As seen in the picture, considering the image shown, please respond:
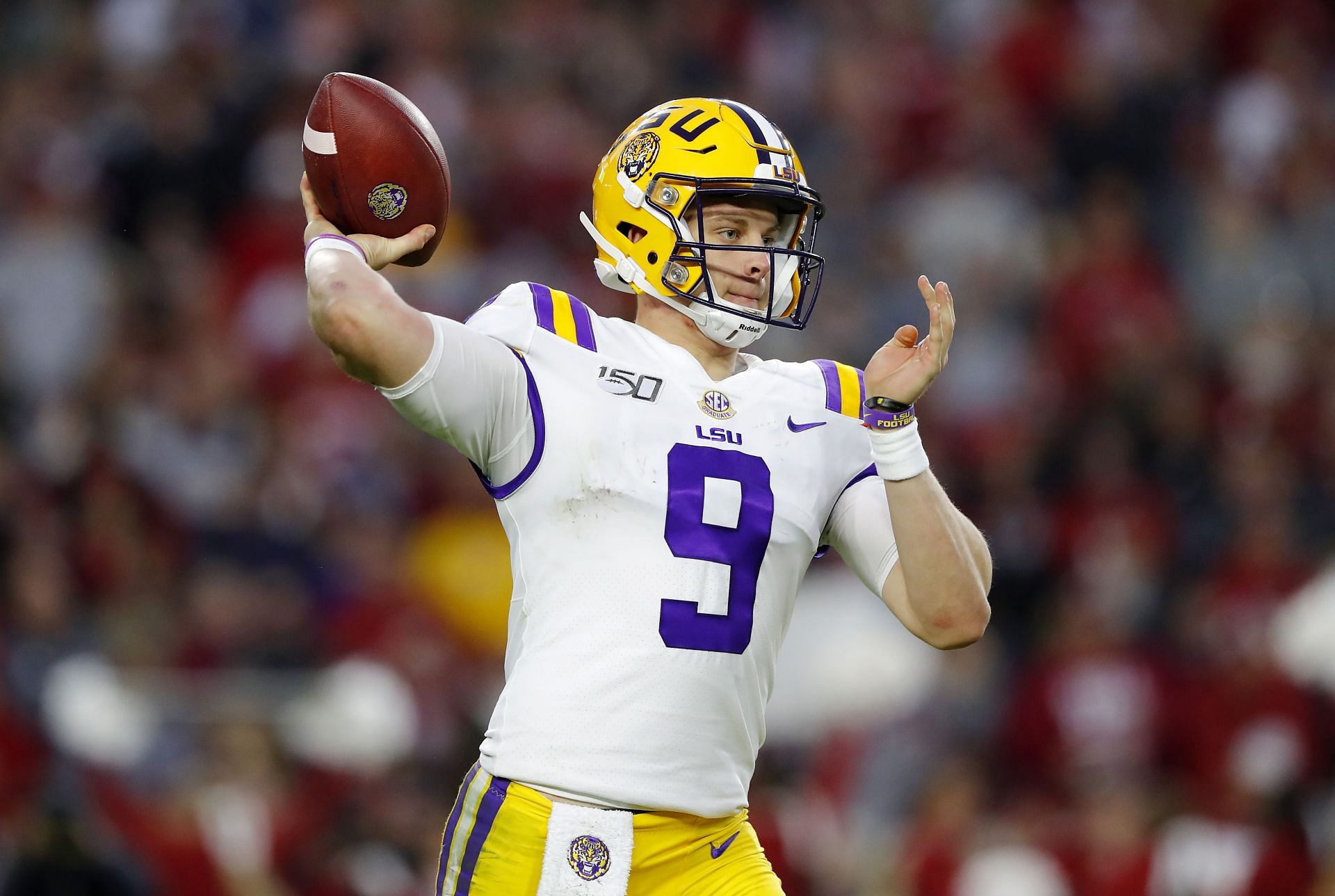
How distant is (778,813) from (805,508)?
11.1 feet

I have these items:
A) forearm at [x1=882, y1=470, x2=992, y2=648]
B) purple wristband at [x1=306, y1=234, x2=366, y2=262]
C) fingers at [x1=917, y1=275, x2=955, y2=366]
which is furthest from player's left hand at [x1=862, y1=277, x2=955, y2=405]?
purple wristband at [x1=306, y1=234, x2=366, y2=262]

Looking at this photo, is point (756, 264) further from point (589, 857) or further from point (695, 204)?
point (589, 857)

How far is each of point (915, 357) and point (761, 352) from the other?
5060 millimetres

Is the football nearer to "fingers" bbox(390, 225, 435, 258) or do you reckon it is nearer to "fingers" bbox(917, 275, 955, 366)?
"fingers" bbox(390, 225, 435, 258)

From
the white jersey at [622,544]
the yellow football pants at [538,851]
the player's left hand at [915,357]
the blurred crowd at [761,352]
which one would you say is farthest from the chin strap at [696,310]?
the blurred crowd at [761,352]

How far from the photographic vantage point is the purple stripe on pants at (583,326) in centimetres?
335

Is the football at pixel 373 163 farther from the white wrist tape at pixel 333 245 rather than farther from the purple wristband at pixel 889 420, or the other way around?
the purple wristband at pixel 889 420

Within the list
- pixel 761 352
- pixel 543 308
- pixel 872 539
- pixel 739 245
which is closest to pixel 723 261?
pixel 739 245

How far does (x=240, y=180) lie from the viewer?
31.9 feet

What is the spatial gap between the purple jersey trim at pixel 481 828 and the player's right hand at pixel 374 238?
94 cm

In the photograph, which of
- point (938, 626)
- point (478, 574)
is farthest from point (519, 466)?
point (478, 574)

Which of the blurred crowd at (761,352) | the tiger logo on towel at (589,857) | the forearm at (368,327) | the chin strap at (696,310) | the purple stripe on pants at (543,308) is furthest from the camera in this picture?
the blurred crowd at (761,352)

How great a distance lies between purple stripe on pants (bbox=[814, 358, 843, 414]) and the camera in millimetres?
3537

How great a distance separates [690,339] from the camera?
3.57 meters
